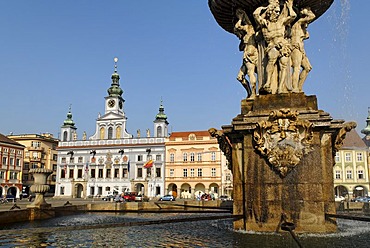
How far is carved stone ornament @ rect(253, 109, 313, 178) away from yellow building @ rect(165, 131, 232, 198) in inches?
2085

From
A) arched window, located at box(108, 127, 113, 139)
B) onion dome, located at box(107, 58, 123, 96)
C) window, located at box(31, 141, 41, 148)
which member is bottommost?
window, located at box(31, 141, 41, 148)

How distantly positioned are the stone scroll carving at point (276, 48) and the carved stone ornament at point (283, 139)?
1014 millimetres

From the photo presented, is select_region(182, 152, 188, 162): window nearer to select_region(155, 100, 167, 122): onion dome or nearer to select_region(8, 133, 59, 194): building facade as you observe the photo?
select_region(155, 100, 167, 122): onion dome

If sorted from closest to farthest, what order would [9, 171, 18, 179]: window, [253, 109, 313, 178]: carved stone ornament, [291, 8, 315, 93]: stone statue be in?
A: 1. [253, 109, 313, 178]: carved stone ornament
2. [291, 8, 315, 93]: stone statue
3. [9, 171, 18, 179]: window

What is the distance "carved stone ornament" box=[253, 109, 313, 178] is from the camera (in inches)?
287

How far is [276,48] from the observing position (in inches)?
330

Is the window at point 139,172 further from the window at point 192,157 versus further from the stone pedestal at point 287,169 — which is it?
the stone pedestal at point 287,169

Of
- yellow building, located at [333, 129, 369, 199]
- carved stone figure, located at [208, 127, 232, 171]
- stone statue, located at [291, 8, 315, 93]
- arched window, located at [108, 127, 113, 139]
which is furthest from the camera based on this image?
arched window, located at [108, 127, 113, 139]

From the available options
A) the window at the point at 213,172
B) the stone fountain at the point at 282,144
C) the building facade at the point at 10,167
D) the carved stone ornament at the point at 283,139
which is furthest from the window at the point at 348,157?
the carved stone ornament at the point at 283,139

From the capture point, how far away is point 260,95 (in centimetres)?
823

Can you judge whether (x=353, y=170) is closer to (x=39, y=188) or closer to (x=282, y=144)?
(x=39, y=188)

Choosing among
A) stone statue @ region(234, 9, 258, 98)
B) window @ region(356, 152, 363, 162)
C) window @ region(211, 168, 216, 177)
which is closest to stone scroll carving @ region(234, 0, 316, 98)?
stone statue @ region(234, 9, 258, 98)

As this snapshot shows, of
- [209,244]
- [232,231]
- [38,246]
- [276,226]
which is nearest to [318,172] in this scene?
[276,226]

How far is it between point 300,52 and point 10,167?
66.6 m
